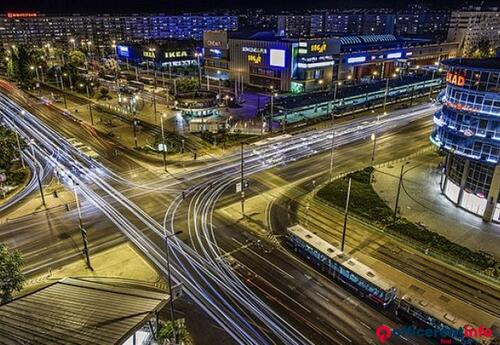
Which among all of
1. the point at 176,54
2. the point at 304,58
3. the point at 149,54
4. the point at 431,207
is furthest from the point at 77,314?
the point at 176,54

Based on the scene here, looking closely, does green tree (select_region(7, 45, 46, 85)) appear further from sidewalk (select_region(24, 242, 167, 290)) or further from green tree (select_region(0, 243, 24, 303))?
green tree (select_region(0, 243, 24, 303))

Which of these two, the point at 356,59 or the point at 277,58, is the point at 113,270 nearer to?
the point at 277,58

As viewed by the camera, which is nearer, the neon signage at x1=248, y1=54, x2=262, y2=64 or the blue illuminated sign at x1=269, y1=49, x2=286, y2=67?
the blue illuminated sign at x1=269, y1=49, x2=286, y2=67

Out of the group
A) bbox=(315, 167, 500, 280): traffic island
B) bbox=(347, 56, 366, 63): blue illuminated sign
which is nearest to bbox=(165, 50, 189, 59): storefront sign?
bbox=(347, 56, 366, 63): blue illuminated sign

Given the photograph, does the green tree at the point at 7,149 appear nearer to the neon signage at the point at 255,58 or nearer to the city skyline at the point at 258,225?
the city skyline at the point at 258,225

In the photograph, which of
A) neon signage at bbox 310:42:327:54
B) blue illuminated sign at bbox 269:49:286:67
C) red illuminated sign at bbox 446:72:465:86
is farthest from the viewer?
blue illuminated sign at bbox 269:49:286:67

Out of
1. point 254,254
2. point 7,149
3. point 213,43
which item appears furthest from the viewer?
point 213,43
